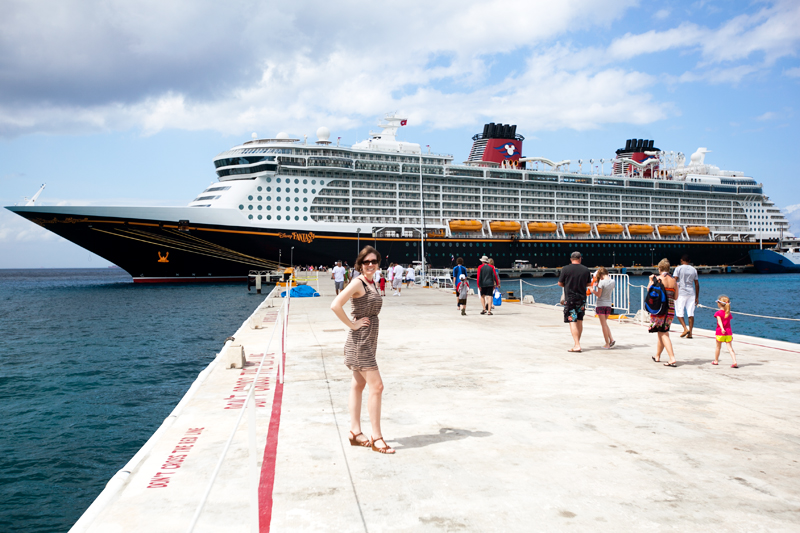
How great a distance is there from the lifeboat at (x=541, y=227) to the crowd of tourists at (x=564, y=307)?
47492mm

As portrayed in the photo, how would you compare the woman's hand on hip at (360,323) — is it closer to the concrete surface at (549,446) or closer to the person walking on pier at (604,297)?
the concrete surface at (549,446)

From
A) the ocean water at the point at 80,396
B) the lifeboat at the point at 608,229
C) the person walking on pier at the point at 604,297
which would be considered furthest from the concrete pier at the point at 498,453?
the lifeboat at the point at 608,229

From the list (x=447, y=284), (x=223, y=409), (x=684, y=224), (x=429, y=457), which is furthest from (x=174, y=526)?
(x=684, y=224)

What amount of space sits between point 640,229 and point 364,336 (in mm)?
74396

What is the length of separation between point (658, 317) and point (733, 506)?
5349 millimetres

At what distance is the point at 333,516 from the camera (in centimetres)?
349

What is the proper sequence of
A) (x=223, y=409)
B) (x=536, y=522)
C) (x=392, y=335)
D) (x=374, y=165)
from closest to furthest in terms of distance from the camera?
1. (x=536, y=522)
2. (x=223, y=409)
3. (x=392, y=335)
4. (x=374, y=165)

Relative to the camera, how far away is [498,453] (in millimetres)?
4617

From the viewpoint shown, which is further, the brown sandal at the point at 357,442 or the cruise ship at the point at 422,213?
the cruise ship at the point at 422,213

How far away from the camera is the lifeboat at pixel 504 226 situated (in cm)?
6203

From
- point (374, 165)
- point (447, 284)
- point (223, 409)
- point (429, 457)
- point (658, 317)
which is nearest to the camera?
point (429, 457)

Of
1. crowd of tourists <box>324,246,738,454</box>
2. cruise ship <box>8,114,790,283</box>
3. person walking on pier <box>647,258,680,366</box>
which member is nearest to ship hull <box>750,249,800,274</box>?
cruise ship <box>8,114,790,283</box>

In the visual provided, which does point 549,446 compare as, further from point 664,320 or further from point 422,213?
point 422,213

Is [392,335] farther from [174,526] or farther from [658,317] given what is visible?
[174,526]
